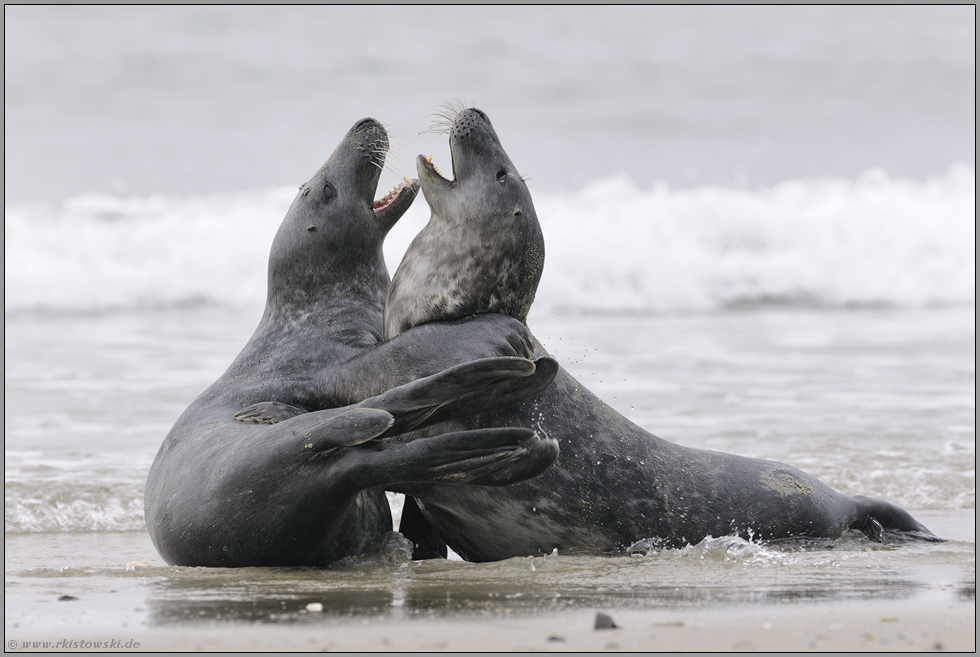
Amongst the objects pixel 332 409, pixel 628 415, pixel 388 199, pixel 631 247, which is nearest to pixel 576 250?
pixel 631 247

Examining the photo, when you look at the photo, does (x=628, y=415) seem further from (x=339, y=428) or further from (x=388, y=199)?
(x=339, y=428)

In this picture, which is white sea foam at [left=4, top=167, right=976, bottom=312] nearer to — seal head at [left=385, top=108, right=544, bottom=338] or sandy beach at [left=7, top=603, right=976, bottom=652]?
seal head at [left=385, top=108, right=544, bottom=338]

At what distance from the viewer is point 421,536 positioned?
5.27 m

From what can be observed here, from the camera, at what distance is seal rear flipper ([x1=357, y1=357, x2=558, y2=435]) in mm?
4004

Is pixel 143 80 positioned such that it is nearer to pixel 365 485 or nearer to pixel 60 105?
pixel 60 105

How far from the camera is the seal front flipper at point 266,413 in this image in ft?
15.6

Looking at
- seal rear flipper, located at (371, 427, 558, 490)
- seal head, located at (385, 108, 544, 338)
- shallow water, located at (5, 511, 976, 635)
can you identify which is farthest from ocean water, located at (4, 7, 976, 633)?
seal head, located at (385, 108, 544, 338)

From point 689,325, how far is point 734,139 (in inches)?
414

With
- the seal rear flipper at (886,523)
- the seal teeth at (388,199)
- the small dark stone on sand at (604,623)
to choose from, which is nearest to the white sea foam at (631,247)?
the seal teeth at (388,199)

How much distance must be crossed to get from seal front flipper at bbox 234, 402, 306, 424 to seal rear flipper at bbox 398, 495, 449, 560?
2.44 feet

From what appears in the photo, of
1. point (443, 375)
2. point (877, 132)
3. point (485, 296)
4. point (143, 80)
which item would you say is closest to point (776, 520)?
point (485, 296)

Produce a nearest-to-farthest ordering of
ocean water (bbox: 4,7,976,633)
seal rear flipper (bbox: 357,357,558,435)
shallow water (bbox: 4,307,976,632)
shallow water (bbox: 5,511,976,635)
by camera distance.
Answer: shallow water (bbox: 5,511,976,635) < shallow water (bbox: 4,307,976,632) < seal rear flipper (bbox: 357,357,558,435) < ocean water (bbox: 4,7,976,633)

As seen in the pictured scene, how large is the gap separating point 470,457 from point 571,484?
963 mm

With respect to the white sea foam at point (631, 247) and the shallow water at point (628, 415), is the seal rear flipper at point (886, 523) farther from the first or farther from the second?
the white sea foam at point (631, 247)
